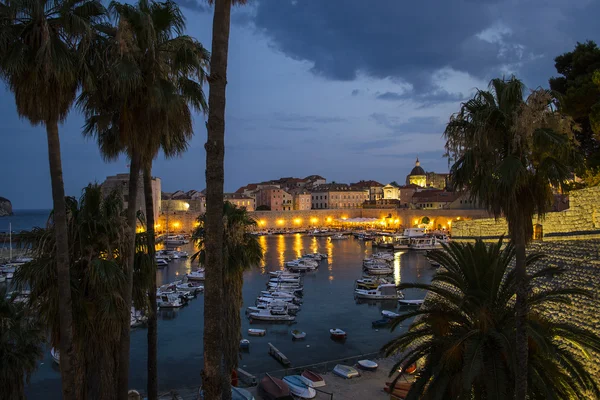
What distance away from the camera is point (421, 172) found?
12275cm

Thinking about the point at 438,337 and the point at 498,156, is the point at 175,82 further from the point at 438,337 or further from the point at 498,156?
the point at 438,337

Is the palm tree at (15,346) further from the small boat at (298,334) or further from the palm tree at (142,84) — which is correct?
the small boat at (298,334)

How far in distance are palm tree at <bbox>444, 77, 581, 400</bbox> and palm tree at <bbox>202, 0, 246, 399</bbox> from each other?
295 cm

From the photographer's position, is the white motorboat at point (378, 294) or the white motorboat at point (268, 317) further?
the white motorboat at point (378, 294)

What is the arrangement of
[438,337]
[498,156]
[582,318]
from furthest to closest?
[582,318]
[438,337]
[498,156]

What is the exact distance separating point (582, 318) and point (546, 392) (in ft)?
11.3

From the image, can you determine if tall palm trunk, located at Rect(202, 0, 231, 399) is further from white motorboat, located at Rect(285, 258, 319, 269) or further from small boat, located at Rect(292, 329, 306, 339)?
white motorboat, located at Rect(285, 258, 319, 269)

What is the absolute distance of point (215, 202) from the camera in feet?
14.7

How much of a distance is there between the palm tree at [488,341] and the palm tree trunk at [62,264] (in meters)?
4.40

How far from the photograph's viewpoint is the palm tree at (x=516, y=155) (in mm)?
5117

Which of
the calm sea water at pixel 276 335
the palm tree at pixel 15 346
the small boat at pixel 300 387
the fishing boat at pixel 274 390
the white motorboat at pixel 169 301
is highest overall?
the palm tree at pixel 15 346

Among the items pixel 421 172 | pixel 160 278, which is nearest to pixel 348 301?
pixel 160 278


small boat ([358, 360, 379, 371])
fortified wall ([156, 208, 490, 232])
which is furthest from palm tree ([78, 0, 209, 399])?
fortified wall ([156, 208, 490, 232])

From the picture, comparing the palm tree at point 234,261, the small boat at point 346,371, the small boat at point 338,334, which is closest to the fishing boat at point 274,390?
the palm tree at point 234,261
